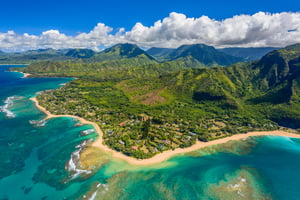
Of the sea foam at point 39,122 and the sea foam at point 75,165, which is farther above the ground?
the sea foam at point 39,122

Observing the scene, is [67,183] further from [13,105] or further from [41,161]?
[13,105]

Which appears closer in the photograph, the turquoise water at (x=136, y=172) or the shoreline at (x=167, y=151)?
the turquoise water at (x=136, y=172)

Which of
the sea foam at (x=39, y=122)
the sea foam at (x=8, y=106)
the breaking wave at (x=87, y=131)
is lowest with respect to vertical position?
the breaking wave at (x=87, y=131)

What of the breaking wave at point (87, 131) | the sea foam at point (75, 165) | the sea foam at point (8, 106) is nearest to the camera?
the sea foam at point (75, 165)

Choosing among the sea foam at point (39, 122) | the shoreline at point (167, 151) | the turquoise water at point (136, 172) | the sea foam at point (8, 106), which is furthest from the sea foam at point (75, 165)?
the sea foam at point (8, 106)

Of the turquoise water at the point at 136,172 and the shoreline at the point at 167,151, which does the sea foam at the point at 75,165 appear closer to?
the turquoise water at the point at 136,172

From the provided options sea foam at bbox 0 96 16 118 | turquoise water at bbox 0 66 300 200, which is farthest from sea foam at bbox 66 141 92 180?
sea foam at bbox 0 96 16 118

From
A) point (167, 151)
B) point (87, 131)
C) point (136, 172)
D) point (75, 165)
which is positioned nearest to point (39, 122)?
point (87, 131)

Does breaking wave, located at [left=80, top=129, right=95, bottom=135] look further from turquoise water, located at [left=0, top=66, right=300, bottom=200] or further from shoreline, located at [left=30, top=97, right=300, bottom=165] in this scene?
shoreline, located at [left=30, top=97, right=300, bottom=165]

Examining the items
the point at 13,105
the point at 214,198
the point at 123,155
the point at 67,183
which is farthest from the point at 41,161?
the point at 13,105
